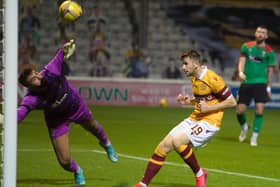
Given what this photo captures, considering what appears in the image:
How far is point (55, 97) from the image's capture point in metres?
9.05

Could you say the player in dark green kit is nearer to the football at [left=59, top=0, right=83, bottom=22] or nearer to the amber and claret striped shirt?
the amber and claret striped shirt

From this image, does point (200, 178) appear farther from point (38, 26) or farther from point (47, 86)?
point (38, 26)

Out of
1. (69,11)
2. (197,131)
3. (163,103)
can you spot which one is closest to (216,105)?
(197,131)

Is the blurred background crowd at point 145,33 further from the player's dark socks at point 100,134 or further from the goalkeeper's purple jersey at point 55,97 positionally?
the goalkeeper's purple jersey at point 55,97

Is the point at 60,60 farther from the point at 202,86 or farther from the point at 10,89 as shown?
the point at 10,89

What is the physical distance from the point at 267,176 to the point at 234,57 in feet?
69.5

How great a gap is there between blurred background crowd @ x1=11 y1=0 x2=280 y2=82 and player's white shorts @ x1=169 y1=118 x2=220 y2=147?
18.9m

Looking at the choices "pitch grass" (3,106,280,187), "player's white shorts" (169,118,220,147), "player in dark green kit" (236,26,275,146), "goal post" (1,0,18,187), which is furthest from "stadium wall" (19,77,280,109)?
"goal post" (1,0,18,187)

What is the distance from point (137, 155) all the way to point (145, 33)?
58.8 ft

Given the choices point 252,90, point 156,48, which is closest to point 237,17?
point 156,48

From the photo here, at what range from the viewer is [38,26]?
3003 cm

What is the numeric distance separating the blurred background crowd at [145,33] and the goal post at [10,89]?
841 inches

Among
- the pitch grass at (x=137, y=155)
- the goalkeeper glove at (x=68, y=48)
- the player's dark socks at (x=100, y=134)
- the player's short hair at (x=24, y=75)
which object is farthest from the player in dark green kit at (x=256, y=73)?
the player's short hair at (x=24, y=75)

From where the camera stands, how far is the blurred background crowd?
29.3 meters
